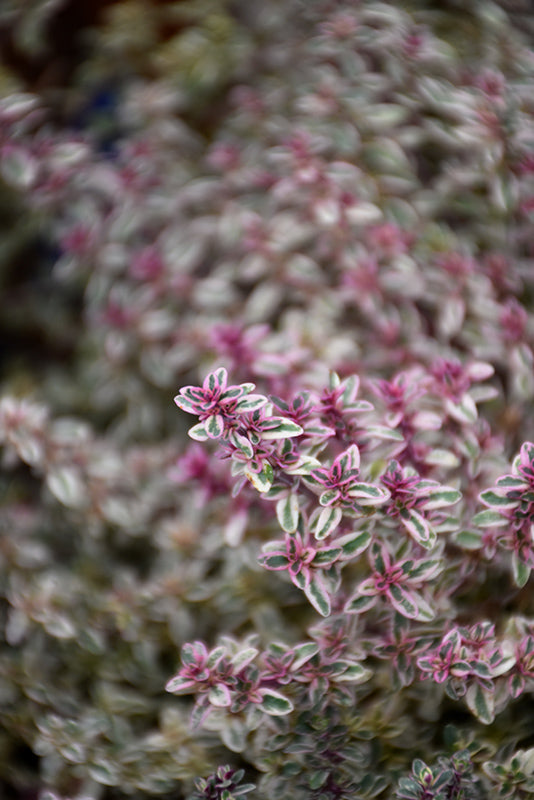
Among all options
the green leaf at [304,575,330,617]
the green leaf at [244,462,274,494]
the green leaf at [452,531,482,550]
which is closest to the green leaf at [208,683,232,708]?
the green leaf at [304,575,330,617]

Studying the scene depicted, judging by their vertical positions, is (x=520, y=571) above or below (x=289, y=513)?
below

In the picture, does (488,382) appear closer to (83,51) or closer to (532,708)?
(532,708)

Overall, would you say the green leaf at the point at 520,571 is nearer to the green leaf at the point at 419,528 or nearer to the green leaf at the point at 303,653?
the green leaf at the point at 419,528

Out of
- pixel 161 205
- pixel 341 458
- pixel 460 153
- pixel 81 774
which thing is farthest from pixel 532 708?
pixel 161 205

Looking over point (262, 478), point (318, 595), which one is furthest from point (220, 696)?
point (262, 478)

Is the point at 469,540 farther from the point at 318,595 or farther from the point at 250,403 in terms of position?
the point at 250,403

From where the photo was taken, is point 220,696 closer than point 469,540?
Yes

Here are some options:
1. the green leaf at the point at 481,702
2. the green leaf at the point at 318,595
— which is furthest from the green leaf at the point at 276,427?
the green leaf at the point at 481,702

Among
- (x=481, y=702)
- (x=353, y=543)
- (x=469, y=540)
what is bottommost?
(x=481, y=702)
